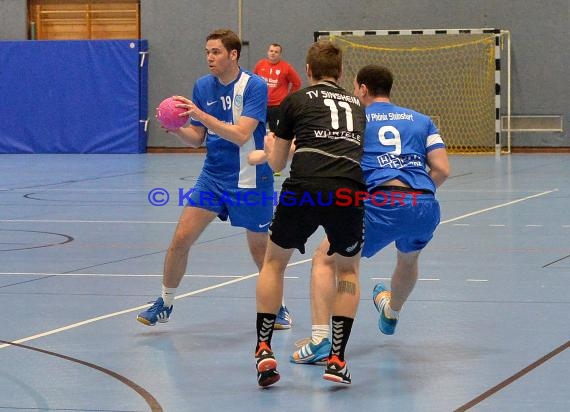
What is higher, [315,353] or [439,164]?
[439,164]

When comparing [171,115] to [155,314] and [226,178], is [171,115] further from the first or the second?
[155,314]

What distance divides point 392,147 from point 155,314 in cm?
167

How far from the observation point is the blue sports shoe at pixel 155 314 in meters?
6.21

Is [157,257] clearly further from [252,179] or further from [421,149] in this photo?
[421,149]

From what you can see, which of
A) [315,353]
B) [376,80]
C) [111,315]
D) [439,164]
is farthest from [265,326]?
[111,315]

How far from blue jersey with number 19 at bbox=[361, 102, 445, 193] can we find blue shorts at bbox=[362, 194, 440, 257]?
95 mm

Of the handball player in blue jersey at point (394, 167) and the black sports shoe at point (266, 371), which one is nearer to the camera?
the black sports shoe at point (266, 371)

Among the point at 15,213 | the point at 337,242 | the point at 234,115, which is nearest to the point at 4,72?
the point at 15,213

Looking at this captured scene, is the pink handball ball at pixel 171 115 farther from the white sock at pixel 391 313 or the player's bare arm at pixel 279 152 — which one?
the white sock at pixel 391 313

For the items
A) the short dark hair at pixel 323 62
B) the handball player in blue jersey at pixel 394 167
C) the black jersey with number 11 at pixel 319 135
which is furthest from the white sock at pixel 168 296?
the short dark hair at pixel 323 62

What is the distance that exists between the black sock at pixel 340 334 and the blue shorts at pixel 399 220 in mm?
717

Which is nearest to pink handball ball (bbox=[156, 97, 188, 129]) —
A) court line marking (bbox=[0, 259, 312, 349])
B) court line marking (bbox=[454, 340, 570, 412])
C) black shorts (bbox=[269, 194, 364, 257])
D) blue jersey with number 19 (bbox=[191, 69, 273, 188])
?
blue jersey with number 19 (bbox=[191, 69, 273, 188])

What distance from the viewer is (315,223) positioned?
5070 millimetres

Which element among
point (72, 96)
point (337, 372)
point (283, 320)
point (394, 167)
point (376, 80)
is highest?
point (376, 80)
